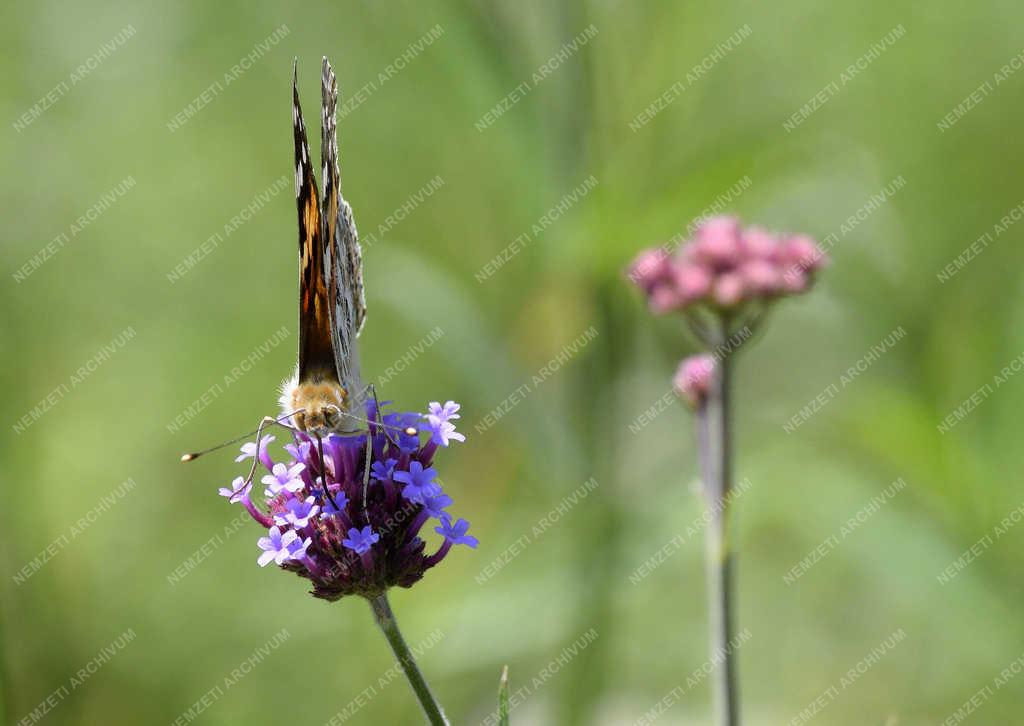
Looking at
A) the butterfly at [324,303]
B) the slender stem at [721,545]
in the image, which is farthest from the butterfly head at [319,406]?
the slender stem at [721,545]

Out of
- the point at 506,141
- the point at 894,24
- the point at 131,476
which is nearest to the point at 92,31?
the point at 131,476

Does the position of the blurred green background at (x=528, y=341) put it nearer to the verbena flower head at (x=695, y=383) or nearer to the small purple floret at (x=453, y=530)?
the verbena flower head at (x=695, y=383)

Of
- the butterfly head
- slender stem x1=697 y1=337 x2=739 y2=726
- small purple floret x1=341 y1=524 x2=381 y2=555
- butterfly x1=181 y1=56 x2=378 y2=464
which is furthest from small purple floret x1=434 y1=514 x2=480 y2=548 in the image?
slender stem x1=697 y1=337 x2=739 y2=726

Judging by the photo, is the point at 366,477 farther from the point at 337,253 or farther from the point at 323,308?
the point at 337,253

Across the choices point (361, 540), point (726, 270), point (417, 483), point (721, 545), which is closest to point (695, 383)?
point (726, 270)

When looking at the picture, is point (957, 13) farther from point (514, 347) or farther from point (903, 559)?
point (903, 559)

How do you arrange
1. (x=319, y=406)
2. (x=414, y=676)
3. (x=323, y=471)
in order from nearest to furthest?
(x=414, y=676) < (x=323, y=471) < (x=319, y=406)
